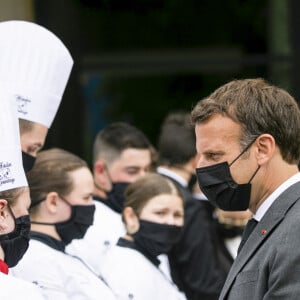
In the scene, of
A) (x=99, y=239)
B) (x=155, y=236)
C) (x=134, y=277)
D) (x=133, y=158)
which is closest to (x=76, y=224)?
(x=134, y=277)

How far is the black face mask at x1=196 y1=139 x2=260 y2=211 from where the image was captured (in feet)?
13.2

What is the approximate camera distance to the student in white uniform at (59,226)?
4.87 m

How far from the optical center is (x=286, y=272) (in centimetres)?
367

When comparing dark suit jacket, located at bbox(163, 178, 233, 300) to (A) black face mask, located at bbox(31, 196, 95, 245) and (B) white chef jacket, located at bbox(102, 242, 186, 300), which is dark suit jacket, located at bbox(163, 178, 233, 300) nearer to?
(B) white chef jacket, located at bbox(102, 242, 186, 300)

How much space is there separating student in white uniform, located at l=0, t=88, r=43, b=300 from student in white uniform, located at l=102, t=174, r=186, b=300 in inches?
43.0

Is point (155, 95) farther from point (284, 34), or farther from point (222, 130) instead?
point (222, 130)

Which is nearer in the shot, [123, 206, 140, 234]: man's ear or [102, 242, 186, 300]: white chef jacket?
[102, 242, 186, 300]: white chef jacket

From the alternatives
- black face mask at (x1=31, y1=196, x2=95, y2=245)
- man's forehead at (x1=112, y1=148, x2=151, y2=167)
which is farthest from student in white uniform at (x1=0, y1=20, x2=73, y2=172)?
man's forehead at (x1=112, y1=148, x2=151, y2=167)

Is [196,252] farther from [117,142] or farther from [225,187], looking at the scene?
[225,187]

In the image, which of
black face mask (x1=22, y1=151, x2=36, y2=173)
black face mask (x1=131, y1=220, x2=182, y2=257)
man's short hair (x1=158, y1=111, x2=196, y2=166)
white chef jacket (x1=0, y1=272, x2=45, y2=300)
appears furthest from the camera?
man's short hair (x1=158, y1=111, x2=196, y2=166)

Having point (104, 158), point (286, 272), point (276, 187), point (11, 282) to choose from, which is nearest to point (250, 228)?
point (276, 187)

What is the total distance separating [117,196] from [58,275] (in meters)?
1.75

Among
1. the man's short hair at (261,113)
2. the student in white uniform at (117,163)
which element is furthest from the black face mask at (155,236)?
the man's short hair at (261,113)

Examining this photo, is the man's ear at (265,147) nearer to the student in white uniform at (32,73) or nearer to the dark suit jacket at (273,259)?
the dark suit jacket at (273,259)
